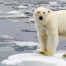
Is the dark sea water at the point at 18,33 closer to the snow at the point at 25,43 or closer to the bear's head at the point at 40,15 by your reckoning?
the snow at the point at 25,43

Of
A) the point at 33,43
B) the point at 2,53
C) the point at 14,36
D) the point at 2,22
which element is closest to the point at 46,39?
the point at 2,53

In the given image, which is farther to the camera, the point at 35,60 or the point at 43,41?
the point at 43,41

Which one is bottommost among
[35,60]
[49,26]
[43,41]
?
[35,60]

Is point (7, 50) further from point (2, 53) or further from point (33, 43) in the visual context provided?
point (33, 43)

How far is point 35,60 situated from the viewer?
157 inches

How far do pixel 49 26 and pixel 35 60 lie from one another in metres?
0.46

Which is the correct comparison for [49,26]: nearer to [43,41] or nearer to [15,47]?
[43,41]

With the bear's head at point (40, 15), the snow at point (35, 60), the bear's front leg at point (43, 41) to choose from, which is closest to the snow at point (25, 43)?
the bear's front leg at point (43, 41)

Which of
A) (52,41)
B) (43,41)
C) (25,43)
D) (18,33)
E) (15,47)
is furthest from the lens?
(18,33)

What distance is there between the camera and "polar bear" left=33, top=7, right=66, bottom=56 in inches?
159

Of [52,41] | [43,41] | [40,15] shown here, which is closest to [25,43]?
[43,41]

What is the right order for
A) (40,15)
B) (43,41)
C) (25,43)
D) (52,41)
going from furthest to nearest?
(25,43) < (43,41) < (52,41) < (40,15)

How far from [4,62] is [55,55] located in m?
0.66

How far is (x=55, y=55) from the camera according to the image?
14.0ft
